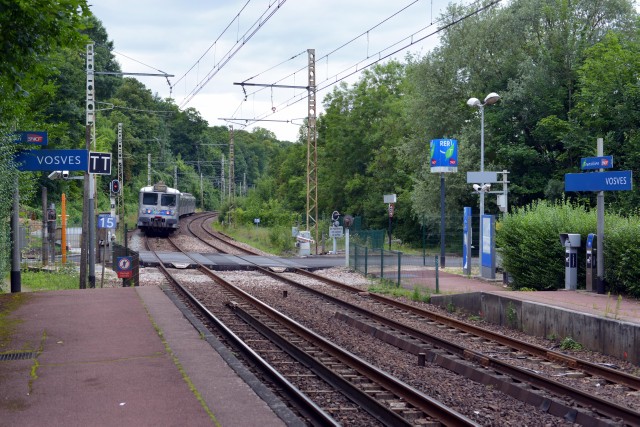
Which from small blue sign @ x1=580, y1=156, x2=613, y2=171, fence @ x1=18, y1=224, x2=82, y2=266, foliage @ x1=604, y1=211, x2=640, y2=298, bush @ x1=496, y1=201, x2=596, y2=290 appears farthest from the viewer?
fence @ x1=18, y1=224, x2=82, y2=266

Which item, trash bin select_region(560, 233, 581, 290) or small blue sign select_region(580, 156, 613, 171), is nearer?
small blue sign select_region(580, 156, 613, 171)

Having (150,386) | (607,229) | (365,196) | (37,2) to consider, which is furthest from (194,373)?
(365,196)

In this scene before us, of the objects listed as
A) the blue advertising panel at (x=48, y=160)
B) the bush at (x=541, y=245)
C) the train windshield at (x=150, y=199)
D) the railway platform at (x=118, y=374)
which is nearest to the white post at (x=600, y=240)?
the bush at (x=541, y=245)

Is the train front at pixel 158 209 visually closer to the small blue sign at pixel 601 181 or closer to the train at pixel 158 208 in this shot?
the train at pixel 158 208

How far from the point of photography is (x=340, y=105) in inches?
2452

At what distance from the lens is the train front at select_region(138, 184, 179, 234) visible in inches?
1977

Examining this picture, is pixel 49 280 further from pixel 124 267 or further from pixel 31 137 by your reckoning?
pixel 31 137

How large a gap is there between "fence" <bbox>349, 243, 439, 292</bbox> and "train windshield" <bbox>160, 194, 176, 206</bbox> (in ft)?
75.9

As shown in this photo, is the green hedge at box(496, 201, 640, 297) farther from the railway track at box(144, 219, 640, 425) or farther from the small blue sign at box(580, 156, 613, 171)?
the railway track at box(144, 219, 640, 425)

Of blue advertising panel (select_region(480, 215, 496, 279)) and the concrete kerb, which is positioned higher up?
blue advertising panel (select_region(480, 215, 496, 279))

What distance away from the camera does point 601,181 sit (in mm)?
16859

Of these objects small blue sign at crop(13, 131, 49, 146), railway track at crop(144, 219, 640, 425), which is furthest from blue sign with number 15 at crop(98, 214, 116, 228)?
small blue sign at crop(13, 131, 49, 146)

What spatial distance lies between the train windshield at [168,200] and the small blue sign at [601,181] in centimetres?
3636

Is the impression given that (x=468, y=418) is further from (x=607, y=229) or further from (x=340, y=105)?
(x=340, y=105)
